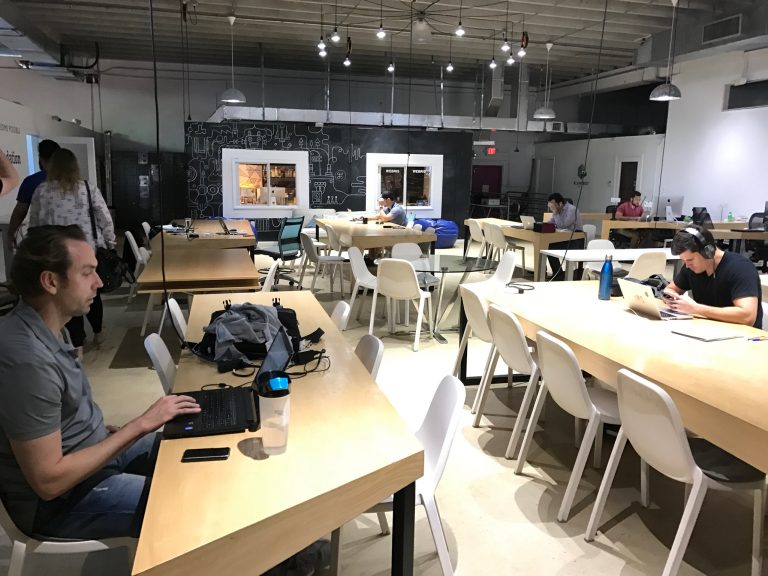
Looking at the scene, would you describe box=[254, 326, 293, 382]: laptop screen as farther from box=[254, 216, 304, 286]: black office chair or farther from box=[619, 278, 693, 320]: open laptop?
box=[254, 216, 304, 286]: black office chair

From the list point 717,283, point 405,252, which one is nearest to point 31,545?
point 717,283

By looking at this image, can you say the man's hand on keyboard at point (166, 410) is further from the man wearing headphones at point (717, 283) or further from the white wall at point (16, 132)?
the white wall at point (16, 132)

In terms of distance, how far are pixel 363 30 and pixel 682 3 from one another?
16.3 feet

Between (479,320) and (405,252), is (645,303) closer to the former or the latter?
(479,320)

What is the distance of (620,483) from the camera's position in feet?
9.88

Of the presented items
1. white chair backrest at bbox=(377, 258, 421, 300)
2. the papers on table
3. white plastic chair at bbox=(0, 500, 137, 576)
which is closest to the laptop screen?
white plastic chair at bbox=(0, 500, 137, 576)

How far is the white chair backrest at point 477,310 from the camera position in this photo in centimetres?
365

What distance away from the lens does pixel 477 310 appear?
370cm

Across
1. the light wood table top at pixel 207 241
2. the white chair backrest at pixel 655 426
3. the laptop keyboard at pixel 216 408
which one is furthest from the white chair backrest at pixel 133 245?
the white chair backrest at pixel 655 426

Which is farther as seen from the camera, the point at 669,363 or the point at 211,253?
the point at 211,253

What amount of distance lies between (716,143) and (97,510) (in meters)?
12.3

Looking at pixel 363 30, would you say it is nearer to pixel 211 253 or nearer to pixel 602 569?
pixel 211 253

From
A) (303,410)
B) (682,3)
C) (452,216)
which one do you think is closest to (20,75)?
(452,216)

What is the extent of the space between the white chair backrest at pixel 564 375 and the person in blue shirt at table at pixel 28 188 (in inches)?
151
